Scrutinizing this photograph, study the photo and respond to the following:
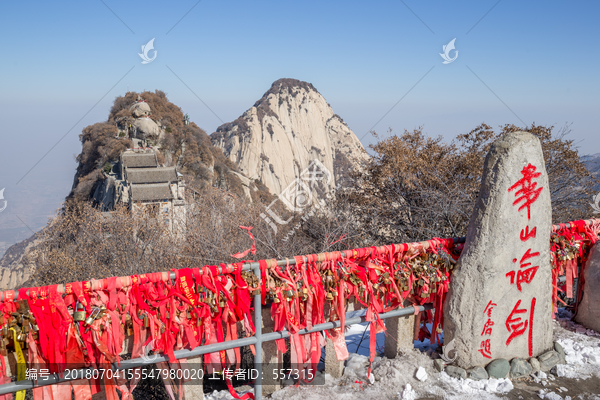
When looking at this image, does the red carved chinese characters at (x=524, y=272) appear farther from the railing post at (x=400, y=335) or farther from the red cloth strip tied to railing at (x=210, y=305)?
the railing post at (x=400, y=335)

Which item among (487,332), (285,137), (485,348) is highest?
(285,137)

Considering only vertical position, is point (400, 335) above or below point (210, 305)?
below

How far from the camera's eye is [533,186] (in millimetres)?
3355

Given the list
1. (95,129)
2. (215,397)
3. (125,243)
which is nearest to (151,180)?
(95,129)

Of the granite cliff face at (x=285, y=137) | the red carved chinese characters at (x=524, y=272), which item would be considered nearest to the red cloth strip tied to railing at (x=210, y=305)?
the red carved chinese characters at (x=524, y=272)

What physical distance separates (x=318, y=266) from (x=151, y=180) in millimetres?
26322

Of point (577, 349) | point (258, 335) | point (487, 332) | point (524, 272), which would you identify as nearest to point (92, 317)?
point (258, 335)

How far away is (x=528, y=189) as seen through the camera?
3.35 meters

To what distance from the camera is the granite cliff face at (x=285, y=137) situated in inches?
2217

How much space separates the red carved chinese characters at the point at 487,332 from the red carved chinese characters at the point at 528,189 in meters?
0.86

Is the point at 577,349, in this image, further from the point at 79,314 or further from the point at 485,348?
the point at 79,314

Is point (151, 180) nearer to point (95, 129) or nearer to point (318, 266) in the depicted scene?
point (95, 129)

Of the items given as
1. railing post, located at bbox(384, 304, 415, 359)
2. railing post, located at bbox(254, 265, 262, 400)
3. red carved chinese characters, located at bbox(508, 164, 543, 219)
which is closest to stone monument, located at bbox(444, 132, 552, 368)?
red carved chinese characters, located at bbox(508, 164, 543, 219)

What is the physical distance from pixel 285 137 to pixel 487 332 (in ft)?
197
